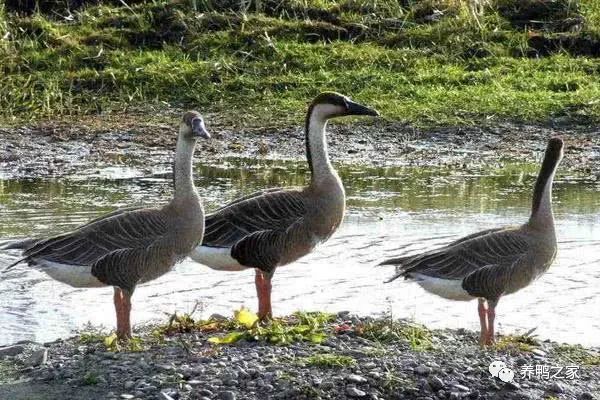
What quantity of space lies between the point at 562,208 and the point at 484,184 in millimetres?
1408

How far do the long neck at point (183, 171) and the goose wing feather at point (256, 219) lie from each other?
0.57 metres

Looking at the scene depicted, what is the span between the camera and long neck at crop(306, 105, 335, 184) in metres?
9.62

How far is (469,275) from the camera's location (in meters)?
8.69

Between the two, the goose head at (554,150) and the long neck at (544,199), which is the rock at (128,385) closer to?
the long neck at (544,199)

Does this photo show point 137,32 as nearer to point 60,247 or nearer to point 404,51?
point 404,51

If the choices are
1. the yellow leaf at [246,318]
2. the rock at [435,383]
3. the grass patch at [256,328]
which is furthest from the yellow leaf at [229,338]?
the rock at [435,383]

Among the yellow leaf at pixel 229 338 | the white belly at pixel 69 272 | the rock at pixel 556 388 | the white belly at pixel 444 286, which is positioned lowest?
the rock at pixel 556 388

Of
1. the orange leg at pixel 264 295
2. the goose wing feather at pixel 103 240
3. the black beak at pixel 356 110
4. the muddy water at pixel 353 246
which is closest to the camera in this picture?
the goose wing feather at pixel 103 240

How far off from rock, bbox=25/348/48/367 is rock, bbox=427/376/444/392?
2.24 m

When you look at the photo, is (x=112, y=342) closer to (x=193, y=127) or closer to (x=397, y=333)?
(x=193, y=127)

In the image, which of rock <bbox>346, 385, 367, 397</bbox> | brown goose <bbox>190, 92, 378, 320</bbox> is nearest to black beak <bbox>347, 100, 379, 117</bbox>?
brown goose <bbox>190, 92, 378, 320</bbox>

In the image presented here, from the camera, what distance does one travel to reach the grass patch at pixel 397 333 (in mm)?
8266

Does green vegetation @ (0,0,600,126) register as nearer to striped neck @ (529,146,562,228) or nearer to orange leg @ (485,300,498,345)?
striped neck @ (529,146,562,228)

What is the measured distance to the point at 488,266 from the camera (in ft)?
28.6
